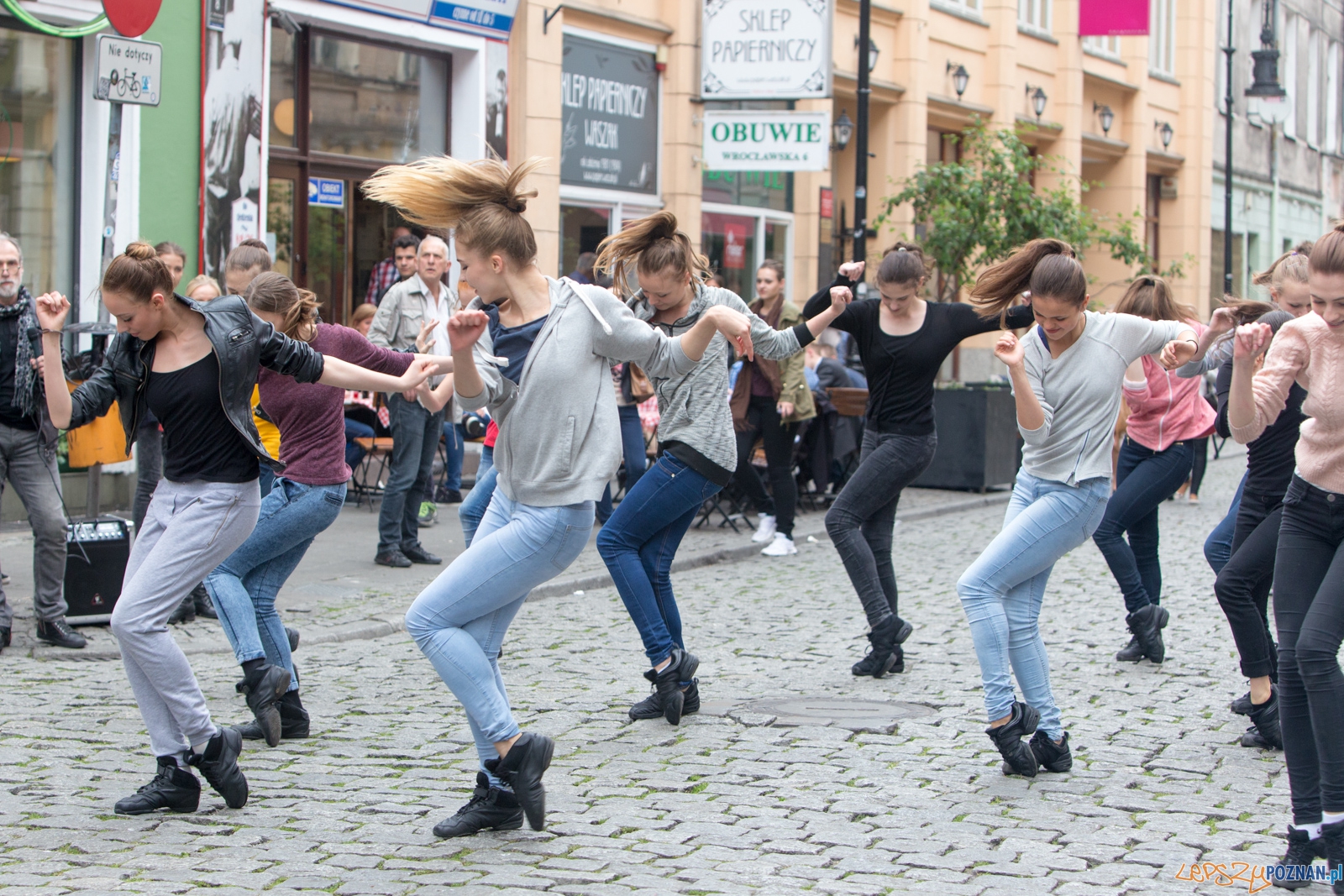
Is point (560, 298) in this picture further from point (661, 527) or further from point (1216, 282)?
point (1216, 282)

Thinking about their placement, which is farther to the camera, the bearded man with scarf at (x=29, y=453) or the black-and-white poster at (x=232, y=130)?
the black-and-white poster at (x=232, y=130)

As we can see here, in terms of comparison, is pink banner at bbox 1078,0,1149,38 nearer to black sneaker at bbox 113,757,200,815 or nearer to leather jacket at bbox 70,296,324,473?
leather jacket at bbox 70,296,324,473

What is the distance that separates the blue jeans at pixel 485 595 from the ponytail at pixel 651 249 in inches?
71.7

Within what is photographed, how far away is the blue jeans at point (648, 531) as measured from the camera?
6.34 meters

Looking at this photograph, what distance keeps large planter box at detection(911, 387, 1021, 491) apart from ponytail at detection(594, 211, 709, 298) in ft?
30.6

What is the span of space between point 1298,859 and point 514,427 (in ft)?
8.06

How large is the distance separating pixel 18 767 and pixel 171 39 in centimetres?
832

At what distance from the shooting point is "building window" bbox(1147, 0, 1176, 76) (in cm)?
3112

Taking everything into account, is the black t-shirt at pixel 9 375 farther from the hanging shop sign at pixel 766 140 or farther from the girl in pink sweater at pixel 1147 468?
the hanging shop sign at pixel 766 140

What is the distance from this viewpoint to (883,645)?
711cm

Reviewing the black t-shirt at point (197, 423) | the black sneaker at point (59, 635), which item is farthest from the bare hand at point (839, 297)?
the black sneaker at point (59, 635)

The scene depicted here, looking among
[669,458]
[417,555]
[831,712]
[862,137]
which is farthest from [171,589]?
[862,137]

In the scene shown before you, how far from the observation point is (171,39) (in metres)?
12.5

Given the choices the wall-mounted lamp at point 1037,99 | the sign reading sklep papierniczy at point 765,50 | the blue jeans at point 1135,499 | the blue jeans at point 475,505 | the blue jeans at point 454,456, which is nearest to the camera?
the blue jeans at point 475,505
